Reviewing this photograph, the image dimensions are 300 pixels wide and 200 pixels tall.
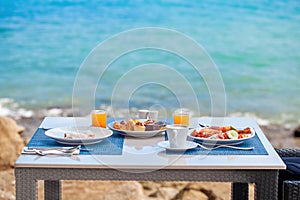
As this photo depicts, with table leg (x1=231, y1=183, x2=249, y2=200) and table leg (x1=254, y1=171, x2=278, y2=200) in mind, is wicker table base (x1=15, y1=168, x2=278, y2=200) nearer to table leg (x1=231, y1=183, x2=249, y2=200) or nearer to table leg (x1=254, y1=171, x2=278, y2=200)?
table leg (x1=254, y1=171, x2=278, y2=200)

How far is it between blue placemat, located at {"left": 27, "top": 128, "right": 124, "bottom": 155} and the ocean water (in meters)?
4.19

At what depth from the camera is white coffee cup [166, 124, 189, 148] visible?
221 centimetres

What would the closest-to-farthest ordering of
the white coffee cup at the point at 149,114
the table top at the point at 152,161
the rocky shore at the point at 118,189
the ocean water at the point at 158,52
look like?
the table top at the point at 152,161 < the white coffee cup at the point at 149,114 < the rocky shore at the point at 118,189 < the ocean water at the point at 158,52

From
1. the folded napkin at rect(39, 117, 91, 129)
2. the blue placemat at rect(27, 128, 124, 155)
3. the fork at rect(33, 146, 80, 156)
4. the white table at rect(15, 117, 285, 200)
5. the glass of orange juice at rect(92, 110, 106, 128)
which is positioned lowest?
the white table at rect(15, 117, 285, 200)

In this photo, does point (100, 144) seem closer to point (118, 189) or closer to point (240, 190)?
point (240, 190)

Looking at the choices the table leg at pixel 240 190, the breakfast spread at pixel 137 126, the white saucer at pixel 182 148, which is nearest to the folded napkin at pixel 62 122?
the breakfast spread at pixel 137 126

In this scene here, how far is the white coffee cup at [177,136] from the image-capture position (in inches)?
86.9

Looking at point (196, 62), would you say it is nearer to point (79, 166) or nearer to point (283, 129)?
point (283, 129)

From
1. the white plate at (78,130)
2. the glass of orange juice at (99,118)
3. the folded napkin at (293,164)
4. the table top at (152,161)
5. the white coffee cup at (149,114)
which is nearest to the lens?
the table top at (152,161)

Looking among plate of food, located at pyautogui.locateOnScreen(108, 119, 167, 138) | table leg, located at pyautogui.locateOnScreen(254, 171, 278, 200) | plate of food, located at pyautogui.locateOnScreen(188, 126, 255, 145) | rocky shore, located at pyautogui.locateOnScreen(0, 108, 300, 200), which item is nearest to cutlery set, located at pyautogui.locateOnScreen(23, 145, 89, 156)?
plate of food, located at pyautogui.locateOnScreen(108, 119, 167, 138)

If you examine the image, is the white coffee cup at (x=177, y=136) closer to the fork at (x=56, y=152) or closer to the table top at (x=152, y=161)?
the table top at (x=152, y=161)

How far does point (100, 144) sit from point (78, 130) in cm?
17

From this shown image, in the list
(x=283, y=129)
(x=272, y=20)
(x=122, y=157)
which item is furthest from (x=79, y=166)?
(x=272, y=20)

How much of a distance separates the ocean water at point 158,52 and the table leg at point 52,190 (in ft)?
12.9
